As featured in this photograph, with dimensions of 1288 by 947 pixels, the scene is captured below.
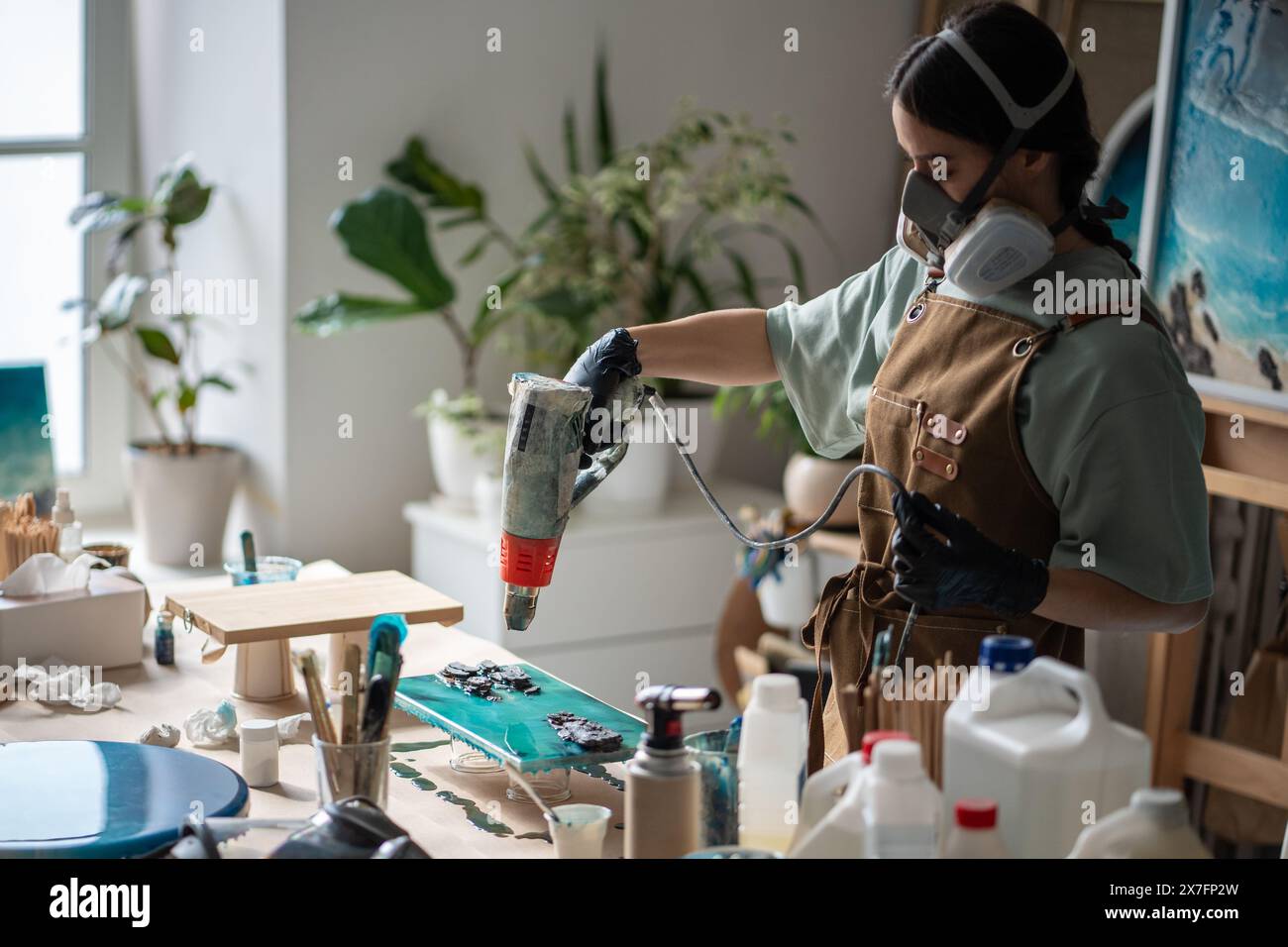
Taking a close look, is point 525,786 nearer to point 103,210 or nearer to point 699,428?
point 699,428

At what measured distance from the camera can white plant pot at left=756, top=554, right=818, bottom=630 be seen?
3566 millimetres

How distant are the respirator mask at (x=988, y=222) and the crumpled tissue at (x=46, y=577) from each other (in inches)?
47.4

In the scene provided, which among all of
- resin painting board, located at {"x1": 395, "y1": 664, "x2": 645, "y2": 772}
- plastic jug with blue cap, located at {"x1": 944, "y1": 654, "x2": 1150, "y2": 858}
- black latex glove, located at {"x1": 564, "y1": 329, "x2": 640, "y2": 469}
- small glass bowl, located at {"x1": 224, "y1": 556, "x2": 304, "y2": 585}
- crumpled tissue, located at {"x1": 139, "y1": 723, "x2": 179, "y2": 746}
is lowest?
crumpled tissue, located at {"x1": 139, "y1": 723, "x2": 179, "y2": 746}

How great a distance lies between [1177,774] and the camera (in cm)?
311

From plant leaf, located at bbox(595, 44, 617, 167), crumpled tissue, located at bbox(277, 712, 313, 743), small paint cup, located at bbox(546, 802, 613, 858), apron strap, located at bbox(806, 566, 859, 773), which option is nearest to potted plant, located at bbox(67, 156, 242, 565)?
plant leaf, located at bbox(595, 44, 617, 167)

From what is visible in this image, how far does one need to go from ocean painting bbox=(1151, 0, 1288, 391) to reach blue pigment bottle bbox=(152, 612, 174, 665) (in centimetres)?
194

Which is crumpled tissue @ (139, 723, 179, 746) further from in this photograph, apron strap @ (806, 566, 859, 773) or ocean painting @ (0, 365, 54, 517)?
ocean painting @ (0, 365, 54, 517)

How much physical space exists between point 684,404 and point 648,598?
49 centimetres

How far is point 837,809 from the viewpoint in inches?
45.6

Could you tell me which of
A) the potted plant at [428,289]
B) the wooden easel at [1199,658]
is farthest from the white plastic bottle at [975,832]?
the potted plant at [428,289]

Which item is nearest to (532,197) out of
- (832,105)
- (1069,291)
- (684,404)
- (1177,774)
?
(684,404)

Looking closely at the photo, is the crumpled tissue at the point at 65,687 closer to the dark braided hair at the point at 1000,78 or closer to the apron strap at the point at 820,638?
the apron strap at the point at 820,638

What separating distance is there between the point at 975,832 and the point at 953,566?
1.39ft
